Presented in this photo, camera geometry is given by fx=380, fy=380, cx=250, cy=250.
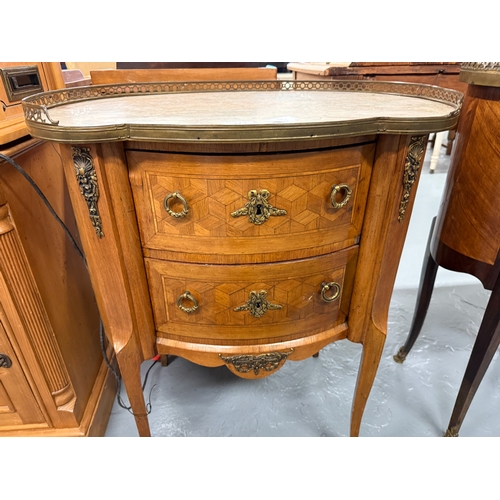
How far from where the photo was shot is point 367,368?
2.99ft

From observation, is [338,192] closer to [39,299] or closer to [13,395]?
[39,299]

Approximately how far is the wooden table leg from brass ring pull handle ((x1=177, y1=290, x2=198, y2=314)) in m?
0.40

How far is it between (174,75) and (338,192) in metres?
0.75

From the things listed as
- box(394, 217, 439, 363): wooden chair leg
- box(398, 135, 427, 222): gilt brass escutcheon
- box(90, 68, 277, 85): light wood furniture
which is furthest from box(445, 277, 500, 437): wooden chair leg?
box(90, 68, 277, 85): light wood furniture

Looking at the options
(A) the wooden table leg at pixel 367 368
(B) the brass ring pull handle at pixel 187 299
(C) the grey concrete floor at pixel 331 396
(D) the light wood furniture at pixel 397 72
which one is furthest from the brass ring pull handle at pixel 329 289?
(D) the light wood furniture at pixel 397 72

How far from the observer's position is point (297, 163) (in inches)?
25.0

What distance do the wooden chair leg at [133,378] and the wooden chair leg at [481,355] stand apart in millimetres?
855

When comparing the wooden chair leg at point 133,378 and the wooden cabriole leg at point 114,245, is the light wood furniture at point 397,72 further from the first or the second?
the wooden chair leg at point 133,378

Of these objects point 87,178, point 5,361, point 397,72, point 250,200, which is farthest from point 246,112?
point 397,72

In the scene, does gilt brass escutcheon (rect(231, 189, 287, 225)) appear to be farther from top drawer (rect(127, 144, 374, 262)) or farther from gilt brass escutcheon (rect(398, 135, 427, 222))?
gilt brass escutcheon (rect(398, 135, 427, 222))

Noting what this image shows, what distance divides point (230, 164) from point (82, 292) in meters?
0.73

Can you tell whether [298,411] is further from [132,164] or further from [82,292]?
[132,164]

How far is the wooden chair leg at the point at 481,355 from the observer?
3.09ft

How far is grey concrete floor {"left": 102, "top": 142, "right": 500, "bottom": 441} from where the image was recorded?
116 centimetres
